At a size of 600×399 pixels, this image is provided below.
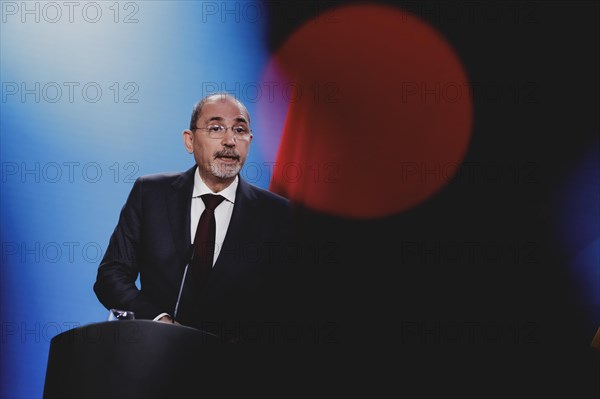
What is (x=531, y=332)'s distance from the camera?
261cm

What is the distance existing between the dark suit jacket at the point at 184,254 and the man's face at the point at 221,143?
3.1 inches

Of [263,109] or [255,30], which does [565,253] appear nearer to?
[263,109]

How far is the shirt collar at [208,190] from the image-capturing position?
7.29 ft

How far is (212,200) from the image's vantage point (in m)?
2.19

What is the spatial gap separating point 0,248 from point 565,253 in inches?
99.4

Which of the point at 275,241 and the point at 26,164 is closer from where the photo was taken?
the point at 275,241

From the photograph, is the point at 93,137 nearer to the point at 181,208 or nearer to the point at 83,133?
the point at 83,133

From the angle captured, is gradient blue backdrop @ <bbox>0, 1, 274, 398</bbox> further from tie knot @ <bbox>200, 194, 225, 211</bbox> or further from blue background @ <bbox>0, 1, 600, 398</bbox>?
tie knot @ <bbox>200, 194, 225, 211</bbox>

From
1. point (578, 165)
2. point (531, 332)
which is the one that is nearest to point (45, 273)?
point (531, 332)

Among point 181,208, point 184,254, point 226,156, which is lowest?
point 184,254

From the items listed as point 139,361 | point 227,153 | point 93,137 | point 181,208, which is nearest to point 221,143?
point 227,153

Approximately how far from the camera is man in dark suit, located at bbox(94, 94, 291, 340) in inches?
80.7

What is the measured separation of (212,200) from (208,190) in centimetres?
6

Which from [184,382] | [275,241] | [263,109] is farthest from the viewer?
[263,109]
